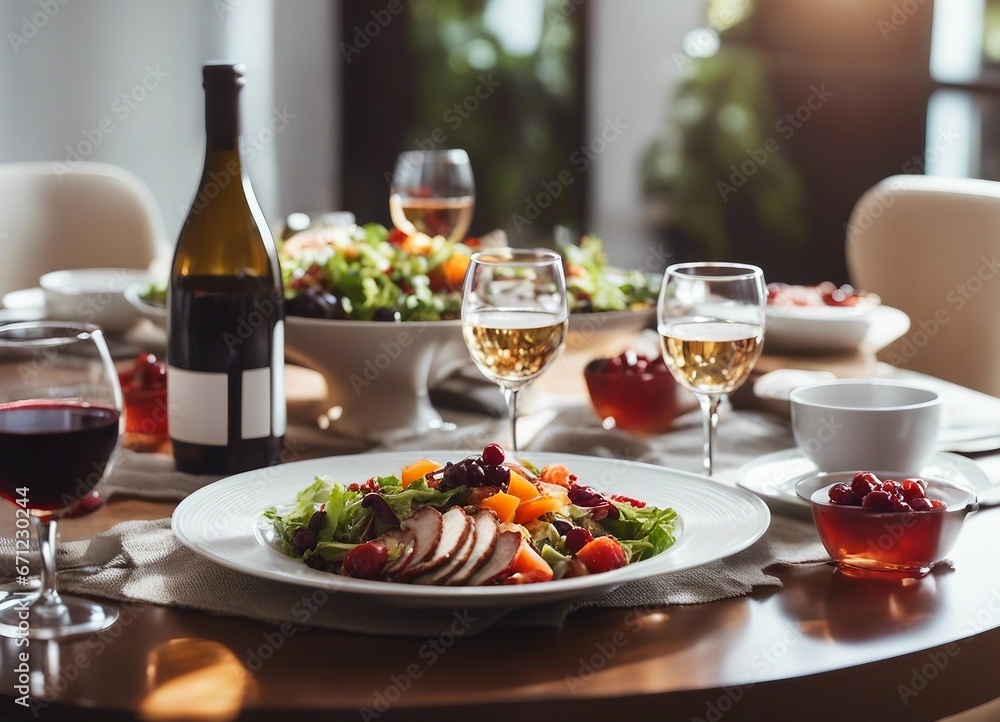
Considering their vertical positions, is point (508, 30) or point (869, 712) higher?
point (508, 30)

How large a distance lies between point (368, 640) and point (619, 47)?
512 cm

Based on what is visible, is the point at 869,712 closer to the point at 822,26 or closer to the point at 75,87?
the point at 75,87

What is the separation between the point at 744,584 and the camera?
98cm

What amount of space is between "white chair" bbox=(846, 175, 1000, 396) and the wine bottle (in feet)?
5.35

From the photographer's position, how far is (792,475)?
4.17ft

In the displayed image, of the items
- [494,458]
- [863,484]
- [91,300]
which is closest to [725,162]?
[91,300]

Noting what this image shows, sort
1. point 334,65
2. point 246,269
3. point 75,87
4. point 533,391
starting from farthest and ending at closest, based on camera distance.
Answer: point 334,65 → point 75,87 → point 533,391 → point 246,269

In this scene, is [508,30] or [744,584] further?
[508,30]

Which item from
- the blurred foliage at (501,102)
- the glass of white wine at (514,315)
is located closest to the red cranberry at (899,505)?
the glass of white wine at (514,315)

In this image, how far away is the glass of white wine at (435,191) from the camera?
2.30 meters

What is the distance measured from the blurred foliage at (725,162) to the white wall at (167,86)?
1852 mm

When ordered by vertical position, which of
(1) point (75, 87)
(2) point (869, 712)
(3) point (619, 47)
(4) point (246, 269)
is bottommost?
(2) point (869, 712)

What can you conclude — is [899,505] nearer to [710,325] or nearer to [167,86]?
[710,325]

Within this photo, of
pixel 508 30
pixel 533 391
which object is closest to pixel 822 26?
pixel 508 30
